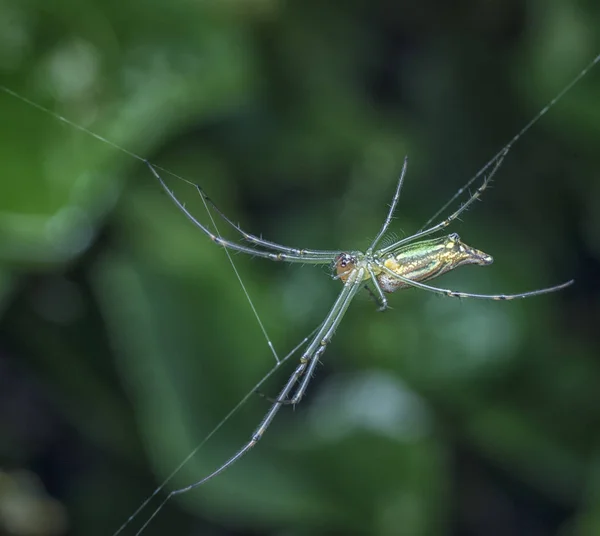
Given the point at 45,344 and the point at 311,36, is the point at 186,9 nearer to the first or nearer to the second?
the point at 311,36

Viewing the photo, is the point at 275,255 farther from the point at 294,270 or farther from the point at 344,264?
the point at 294,270

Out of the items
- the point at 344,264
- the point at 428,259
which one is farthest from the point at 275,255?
the point at 428,259

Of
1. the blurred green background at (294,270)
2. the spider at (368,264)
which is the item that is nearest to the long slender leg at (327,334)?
the spider at (368,264)

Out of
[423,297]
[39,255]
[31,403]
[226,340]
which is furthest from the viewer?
[31,403]

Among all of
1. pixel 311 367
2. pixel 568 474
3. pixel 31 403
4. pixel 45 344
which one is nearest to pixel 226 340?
pixel 311 367

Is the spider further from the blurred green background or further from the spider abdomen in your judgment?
the blurred green background

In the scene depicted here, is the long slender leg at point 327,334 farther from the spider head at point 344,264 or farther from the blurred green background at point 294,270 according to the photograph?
the blurred green background at point 294,270
